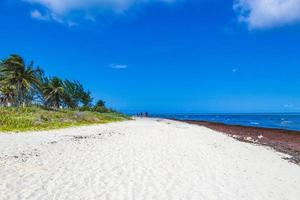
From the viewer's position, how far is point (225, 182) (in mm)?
9203

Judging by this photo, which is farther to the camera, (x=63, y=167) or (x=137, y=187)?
(x=63, y=167)

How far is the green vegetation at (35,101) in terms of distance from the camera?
1113 inches

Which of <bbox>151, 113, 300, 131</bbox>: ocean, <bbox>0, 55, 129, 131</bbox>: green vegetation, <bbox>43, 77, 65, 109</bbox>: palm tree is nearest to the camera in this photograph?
<bbox>0, 55, 129, 131</bbox>: green vegetation

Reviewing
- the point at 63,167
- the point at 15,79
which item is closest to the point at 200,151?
the point at 63,167

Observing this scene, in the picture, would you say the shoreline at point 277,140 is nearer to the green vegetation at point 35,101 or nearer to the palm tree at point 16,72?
the green vegetation at point 35,101

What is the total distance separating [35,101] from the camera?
7081 cm

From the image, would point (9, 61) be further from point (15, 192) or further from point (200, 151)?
point (15, 192)

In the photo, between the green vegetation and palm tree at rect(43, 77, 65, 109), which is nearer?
the green vegetation

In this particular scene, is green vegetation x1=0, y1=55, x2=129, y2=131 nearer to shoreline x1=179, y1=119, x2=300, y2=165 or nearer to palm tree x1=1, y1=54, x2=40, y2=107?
palm tree x1=1, y1=54, x2=40, y2=107

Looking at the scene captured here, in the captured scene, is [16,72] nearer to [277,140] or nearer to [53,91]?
[53,91]

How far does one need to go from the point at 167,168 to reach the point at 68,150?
508 cm

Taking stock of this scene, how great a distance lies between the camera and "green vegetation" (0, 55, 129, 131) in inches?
1113

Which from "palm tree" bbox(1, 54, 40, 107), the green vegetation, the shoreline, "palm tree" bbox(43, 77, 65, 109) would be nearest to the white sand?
the shoreline

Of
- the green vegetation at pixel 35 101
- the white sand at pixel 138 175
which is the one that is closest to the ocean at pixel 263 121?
the green vegetation at pixel 35 101
